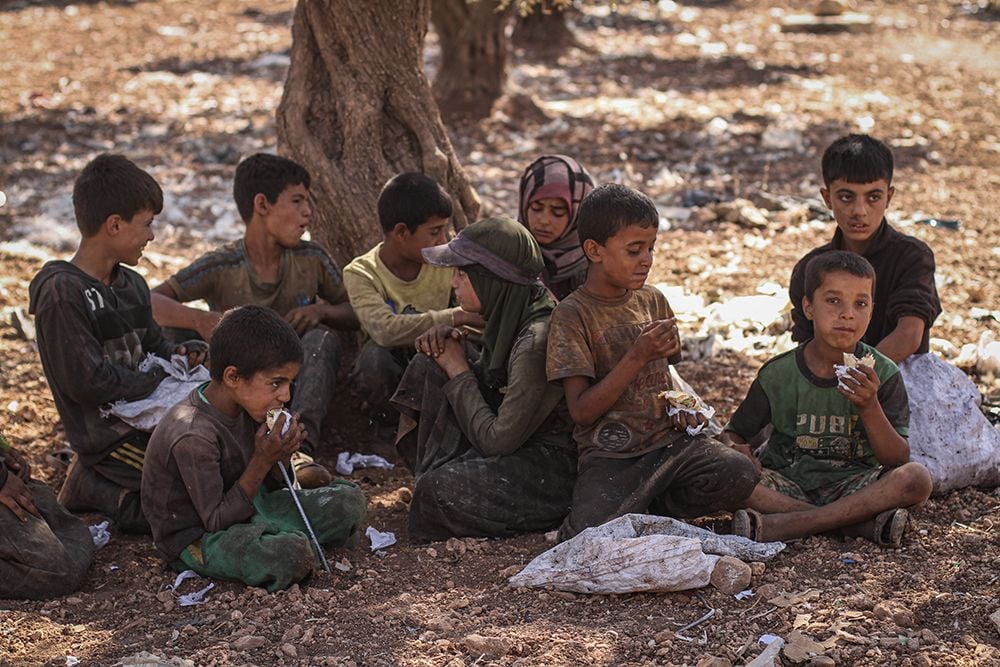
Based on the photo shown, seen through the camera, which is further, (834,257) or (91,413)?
(91,413)

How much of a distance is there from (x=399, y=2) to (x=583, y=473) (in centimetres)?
295

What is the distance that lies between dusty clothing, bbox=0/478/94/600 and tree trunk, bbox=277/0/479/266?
2340 mm

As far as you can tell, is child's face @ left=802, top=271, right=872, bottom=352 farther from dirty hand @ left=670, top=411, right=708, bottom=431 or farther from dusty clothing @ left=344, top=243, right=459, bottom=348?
dusty clothing @ left=344, top=243, right=459, bottom=348

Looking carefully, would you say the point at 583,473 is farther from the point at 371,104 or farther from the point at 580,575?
the point at 371,104

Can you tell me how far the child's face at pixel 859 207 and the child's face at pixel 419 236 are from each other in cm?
164

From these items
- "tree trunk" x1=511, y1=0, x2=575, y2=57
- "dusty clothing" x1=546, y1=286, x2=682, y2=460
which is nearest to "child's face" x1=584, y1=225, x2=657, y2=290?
"dusty clothing" x1=546, y1=286, x2=682, y2=460

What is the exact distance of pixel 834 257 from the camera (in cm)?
393

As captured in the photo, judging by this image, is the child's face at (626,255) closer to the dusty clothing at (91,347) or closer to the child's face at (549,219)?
the child's face at (549,219)

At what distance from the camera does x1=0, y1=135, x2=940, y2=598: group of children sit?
12.3 feet

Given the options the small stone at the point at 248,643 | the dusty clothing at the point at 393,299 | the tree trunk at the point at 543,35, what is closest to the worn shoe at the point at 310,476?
the dusty clothing at the point at 393,299

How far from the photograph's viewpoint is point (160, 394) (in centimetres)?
448

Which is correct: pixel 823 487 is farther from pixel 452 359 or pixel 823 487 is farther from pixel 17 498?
pixel 17 498

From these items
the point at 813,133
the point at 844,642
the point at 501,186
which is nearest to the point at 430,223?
the point at 844,642

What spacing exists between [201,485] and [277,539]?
11.9 inches
